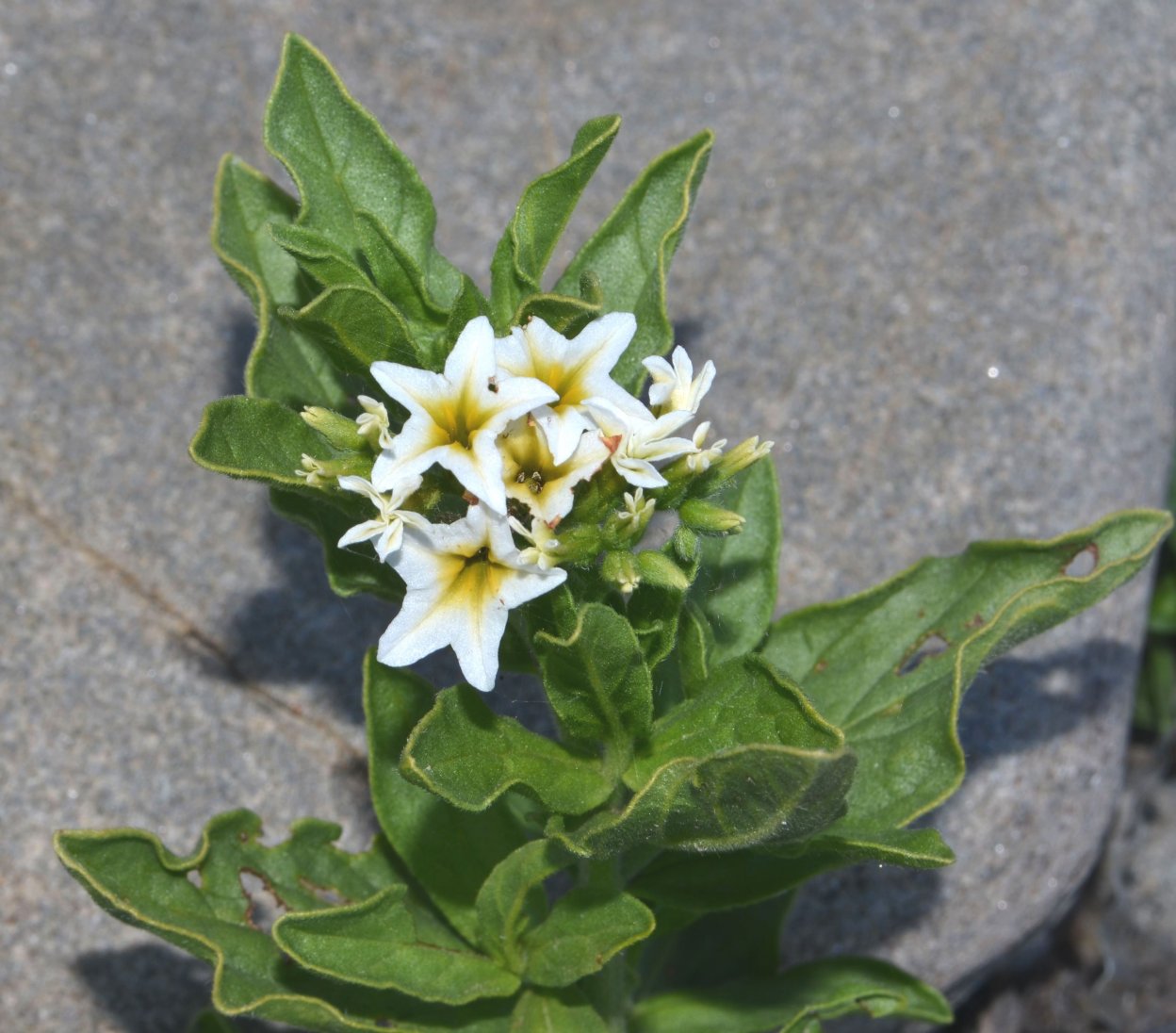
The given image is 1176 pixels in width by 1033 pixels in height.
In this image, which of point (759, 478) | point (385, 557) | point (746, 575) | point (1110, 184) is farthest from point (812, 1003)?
point (1110, 184)

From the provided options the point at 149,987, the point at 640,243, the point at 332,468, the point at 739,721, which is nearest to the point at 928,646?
the point at 739,721

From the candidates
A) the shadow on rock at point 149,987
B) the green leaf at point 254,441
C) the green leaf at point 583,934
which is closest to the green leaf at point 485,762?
the green leaf at point 583,934

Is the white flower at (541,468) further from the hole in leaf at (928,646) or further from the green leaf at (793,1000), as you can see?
the green leaf at (793,1000)

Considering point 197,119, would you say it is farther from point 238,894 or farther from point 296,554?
point 238,894

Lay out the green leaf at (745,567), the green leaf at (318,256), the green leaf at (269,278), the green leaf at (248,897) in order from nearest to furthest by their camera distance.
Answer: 1. the green leaf at (318,256)
2. the green leaf at (248,897)
3. the green leaf at (269,278)
4. the green leaf at (745,567)

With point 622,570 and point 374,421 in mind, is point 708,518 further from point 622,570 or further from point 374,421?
point 374,421
